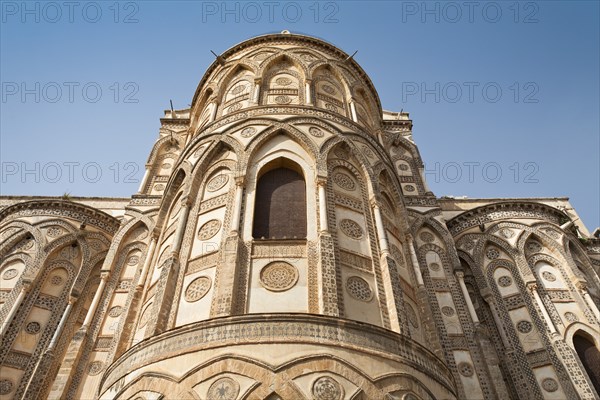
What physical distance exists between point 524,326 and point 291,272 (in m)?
7.66

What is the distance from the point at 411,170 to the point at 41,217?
12.4 metres

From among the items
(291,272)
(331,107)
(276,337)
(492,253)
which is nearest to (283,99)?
(331,107)

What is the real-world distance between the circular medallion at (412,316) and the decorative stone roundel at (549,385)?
4.37 m

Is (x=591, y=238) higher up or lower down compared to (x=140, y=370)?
higher up

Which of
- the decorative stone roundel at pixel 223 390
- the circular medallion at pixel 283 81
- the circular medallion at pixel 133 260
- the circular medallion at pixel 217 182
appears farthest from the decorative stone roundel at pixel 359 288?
the circular medallion at pixel 133 260

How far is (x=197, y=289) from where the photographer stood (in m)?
9.22

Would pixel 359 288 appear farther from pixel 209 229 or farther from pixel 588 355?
pixel 588 355

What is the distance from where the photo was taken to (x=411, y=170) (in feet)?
57.7

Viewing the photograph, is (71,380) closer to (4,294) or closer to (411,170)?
(4,294)

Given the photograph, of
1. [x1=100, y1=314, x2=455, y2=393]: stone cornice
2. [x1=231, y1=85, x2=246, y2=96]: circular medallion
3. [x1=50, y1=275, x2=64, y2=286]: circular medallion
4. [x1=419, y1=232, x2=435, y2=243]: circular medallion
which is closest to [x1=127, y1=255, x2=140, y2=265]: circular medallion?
[x1=50, y1=275, x2=64, y2=286]: circular medallion

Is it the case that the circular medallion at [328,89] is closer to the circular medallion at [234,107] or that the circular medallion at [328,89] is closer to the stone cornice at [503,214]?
the circular medallion at [234,107]

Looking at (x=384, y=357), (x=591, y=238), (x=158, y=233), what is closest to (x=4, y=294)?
(x=158, y=233)

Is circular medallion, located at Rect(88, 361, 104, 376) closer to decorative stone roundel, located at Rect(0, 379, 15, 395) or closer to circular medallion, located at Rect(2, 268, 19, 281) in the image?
decorative stone roundel, located at Rect(0, 379, 15, 395)

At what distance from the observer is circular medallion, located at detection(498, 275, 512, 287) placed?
1411 centimetres
